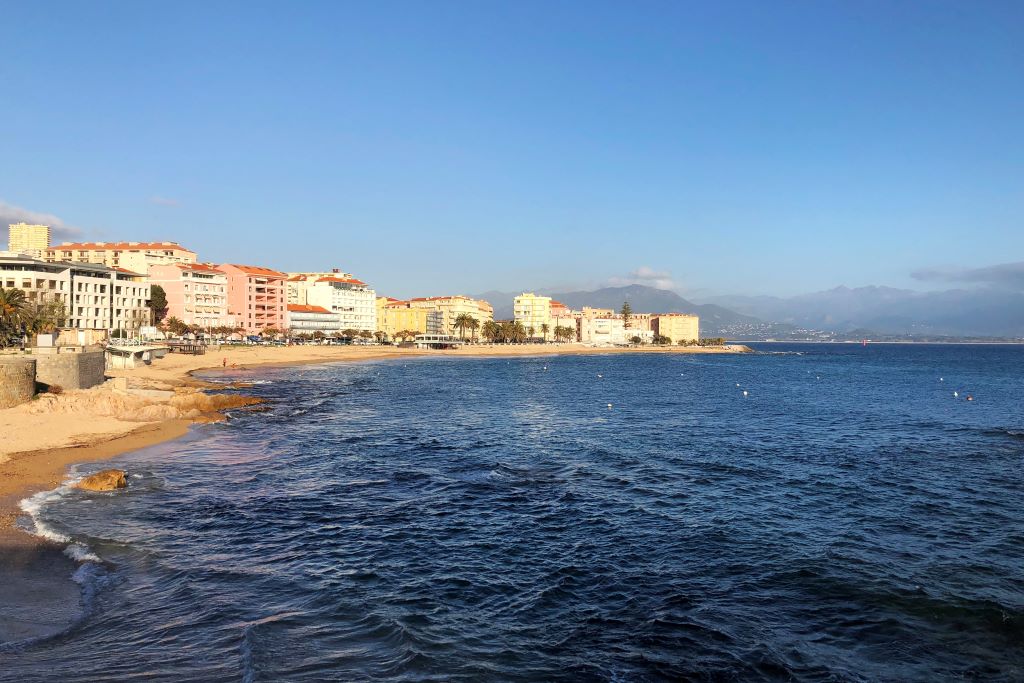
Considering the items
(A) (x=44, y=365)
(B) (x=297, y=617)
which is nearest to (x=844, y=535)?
(B) (x=297, y=617)

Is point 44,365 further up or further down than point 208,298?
further down

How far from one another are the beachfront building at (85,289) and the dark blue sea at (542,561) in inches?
3031

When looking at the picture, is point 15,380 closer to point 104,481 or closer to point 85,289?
point 104,481

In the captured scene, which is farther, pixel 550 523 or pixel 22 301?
pixel 22 301

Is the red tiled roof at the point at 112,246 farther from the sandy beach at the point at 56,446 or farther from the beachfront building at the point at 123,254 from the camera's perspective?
the sandy beach at the point at 56,446

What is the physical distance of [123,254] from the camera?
139750mm

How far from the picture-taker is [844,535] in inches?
760

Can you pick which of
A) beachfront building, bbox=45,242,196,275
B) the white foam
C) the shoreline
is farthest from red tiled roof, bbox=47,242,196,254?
the white foam

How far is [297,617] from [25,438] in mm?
22050

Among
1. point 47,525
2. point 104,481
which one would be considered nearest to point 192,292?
point 104,481

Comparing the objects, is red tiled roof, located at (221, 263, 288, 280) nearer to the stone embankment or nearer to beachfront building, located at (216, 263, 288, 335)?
beachfront building, located at (216, 263, 288, 335)

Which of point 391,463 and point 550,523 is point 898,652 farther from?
point 391,463

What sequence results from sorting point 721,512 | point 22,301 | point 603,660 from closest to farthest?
point 603,660 < point 721,512 < point 22,301

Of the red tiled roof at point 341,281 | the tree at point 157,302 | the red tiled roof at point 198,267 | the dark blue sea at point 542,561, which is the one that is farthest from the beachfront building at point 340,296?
the dark blue sea at point 542,561
